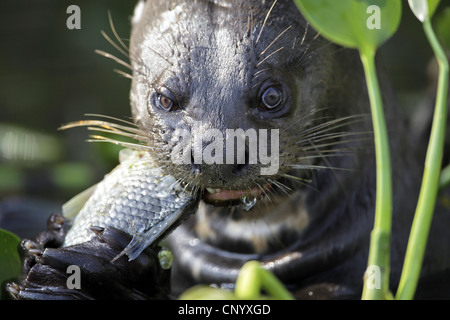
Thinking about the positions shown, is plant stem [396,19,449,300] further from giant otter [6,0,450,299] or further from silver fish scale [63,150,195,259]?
silver fish scale [63,150,195,259]

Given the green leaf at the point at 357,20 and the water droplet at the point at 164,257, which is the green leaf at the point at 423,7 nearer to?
the green leaf at the point at 357,20

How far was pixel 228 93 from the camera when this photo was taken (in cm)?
223

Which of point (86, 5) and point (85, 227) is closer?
point (85, 227)

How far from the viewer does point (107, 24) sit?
5492mm

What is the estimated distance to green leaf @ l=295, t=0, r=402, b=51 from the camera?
200 centimetres

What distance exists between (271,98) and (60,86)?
11.2 feet

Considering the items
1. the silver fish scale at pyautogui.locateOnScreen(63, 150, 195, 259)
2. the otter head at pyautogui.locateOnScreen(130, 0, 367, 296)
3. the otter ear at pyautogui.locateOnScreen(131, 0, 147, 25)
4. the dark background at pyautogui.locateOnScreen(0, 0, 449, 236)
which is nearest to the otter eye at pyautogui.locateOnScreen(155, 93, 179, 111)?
the otter head at pyautogui.locateOnScreen(130, 0, 367, 296)

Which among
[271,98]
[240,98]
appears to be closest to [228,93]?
[240,98]

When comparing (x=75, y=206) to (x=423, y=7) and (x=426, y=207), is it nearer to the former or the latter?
(x=426, y=207)

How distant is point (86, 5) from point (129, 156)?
3239mm

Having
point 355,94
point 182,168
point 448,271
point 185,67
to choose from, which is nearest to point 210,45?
point 185,67

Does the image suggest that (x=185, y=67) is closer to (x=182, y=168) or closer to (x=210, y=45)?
(x=210, y=45)

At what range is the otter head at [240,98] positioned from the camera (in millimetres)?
2170

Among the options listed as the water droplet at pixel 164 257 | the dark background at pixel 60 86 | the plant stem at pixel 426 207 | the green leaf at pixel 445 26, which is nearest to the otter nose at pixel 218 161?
the water droplet at pixel 164 257
